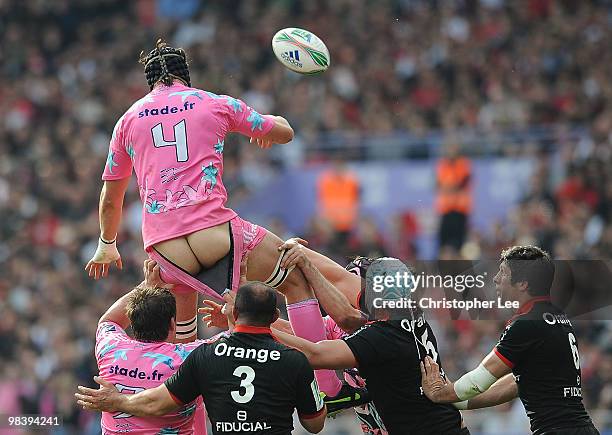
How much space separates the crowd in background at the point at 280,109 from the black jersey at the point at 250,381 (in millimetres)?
6967

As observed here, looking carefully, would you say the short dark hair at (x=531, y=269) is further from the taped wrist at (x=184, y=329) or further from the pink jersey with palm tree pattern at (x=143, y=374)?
the taped wrist at (x=184, y=329)

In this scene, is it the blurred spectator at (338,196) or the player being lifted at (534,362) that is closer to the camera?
the player being lifted at (534,362)

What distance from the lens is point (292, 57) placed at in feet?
28.2

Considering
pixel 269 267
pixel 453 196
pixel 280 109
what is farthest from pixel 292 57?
pixel 280 109

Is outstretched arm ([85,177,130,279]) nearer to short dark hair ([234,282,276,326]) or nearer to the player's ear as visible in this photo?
the player's ear

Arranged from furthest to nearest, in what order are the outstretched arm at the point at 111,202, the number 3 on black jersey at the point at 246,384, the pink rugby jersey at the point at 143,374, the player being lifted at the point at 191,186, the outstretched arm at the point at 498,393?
the outstretched arm at the point at 498,393 → the outstretched arm at the point at 111,202 → the player being lifted at the point at 191,186 → the pink rugby jersey at the point at 143,374 → the number 3 on black jersey at the point at 246,384

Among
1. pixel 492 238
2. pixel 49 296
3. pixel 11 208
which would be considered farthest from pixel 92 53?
pixel 492 238

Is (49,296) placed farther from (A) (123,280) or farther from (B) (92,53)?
(B) (92,53)

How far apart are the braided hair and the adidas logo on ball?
3.01ft

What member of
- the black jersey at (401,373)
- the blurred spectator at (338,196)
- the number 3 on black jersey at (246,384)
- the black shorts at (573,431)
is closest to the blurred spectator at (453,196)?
the blurred spectator at (338,196)

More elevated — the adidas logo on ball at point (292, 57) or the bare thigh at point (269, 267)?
the adidas logo on ball at point (292, 57)

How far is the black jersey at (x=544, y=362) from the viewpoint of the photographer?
7559mm

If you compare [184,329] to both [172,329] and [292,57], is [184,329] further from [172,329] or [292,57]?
[292,57]

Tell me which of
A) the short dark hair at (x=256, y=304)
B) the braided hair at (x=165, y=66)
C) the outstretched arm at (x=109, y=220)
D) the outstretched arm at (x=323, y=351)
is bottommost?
the outstretched arm at (x=323, y=351)
